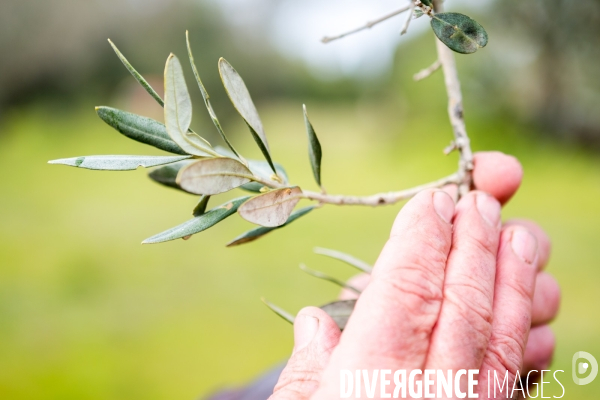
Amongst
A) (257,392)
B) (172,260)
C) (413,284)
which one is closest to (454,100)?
(413,284)

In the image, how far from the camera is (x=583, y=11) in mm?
2820

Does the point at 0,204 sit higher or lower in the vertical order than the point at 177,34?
lower

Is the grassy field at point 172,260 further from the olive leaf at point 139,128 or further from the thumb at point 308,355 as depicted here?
the olive leaf at point 139,128

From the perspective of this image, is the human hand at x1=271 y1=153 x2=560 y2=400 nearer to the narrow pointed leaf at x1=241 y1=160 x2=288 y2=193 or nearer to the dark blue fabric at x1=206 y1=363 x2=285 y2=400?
the narrow pointed leaf at x1=241 y1=160 x2=288 y2=193

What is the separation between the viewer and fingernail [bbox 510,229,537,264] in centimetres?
57

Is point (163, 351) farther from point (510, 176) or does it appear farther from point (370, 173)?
point (370, 173)

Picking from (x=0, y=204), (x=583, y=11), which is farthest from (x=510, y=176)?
(x=0, y=204)

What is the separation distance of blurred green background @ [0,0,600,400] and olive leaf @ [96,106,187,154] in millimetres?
1672

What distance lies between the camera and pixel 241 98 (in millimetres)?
458

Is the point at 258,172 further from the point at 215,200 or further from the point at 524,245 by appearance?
the point at 215,200

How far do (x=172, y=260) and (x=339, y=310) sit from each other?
8.70 ft

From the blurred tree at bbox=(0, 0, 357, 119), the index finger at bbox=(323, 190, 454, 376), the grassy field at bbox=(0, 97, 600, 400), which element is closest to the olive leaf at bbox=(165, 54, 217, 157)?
the index finger at bbox=(323, 190, 454, 376)

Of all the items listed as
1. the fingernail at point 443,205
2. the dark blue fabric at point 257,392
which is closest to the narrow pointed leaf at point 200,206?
the fingernail at point 443,205

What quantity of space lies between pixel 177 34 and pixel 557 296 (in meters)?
3.95
